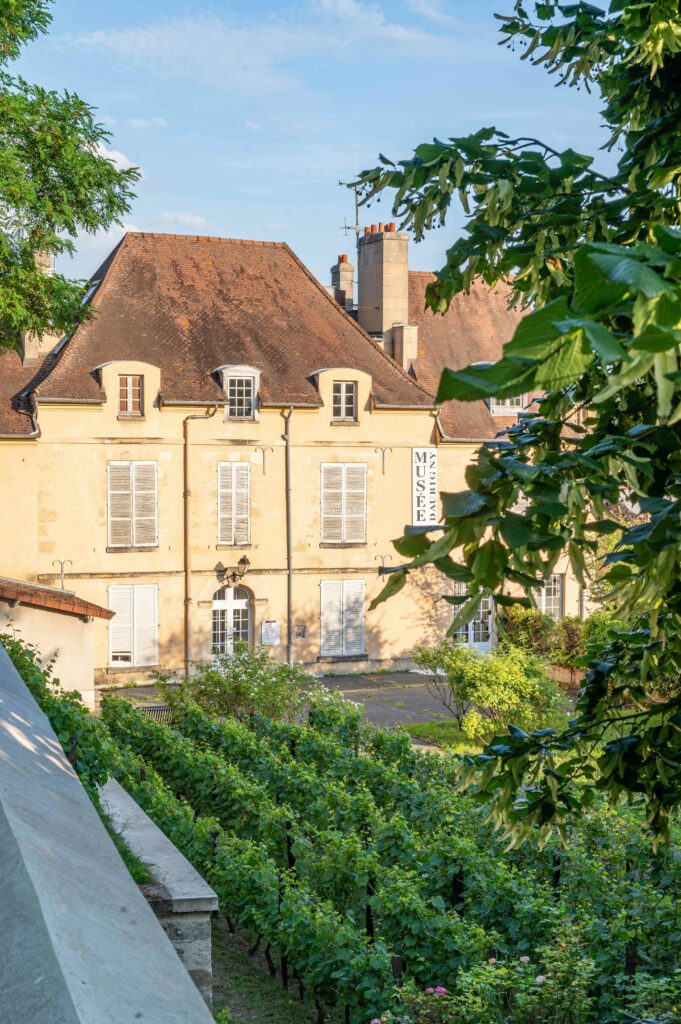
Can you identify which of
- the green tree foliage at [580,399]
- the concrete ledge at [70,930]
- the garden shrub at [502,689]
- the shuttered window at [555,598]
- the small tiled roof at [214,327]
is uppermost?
the small tiled roof at [214,327]

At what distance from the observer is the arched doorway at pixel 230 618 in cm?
2775

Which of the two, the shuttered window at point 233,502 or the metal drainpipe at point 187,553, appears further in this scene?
the shuttered window at point 233,502

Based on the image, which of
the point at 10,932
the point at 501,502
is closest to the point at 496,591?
the point at 501,502

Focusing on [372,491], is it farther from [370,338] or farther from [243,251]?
[243,251]

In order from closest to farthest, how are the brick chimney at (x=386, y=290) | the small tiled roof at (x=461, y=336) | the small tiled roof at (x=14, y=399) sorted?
the small tiled roof at (x=14, y=399), the small tiled roof at (x=461, y=336), the brick chimney at (x=386, y=290)

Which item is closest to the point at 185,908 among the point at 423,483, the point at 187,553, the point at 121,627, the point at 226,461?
the point at 121,627

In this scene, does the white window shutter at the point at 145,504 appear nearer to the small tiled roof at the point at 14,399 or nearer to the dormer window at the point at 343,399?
the small tiled roof at the point at 14,399

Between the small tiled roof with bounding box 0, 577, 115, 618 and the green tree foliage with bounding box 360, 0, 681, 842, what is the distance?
15.8 m

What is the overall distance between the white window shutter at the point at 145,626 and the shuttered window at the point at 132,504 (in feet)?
3.66

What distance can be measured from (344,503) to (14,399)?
8.23 m

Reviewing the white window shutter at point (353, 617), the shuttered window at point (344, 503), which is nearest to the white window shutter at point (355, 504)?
the shuttered window at point (344, 503)

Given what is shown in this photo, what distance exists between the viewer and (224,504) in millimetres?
27641

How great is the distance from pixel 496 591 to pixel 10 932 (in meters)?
1.34

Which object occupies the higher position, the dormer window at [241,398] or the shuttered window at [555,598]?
the dormer window at [241,398]
